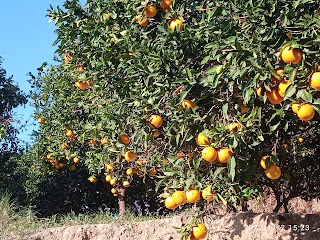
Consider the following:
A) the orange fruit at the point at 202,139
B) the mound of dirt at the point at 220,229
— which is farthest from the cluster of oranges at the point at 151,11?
the mound of dirt at the point at 220,229

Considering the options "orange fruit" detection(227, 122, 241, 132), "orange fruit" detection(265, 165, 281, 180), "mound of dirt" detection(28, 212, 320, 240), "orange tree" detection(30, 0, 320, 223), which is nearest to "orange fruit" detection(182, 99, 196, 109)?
"orange tree" detection(30, 0, 320, 223)

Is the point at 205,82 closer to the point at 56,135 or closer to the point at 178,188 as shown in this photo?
the point at 178,188

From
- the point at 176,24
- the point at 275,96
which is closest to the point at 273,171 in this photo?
the point at 275,96

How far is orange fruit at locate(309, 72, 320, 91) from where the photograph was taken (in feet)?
7.53

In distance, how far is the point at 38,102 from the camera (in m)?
9.21

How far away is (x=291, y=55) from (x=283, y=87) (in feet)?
0.67

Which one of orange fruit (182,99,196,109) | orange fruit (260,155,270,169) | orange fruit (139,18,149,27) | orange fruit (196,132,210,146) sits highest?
orange fruit (139,18,149,27)

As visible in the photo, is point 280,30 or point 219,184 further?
point 219,184

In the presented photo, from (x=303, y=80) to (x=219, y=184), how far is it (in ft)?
3.55

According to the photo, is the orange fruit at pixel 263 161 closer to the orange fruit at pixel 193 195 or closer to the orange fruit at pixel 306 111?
the orange fruit at pixel 193 195

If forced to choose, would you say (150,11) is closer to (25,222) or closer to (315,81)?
(315,81)

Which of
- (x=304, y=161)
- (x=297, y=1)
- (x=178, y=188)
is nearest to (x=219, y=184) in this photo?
(x=178, y=188)

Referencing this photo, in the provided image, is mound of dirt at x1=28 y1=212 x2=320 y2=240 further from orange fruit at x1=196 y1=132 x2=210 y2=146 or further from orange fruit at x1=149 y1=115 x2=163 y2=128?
orange fruit at x1=196 y1=132 x2=210 y2=146

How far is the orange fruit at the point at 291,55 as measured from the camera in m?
2.36
